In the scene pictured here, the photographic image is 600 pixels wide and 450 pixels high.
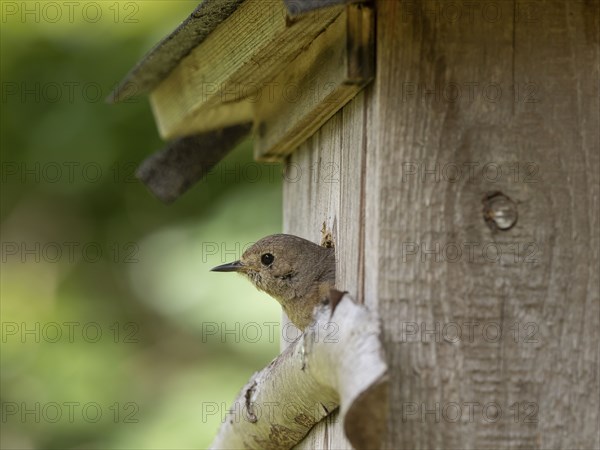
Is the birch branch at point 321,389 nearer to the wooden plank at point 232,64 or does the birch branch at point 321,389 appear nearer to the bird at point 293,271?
the bird at point 293,271

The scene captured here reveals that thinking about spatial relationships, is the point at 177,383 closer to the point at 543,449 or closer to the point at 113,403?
the point at 113,403

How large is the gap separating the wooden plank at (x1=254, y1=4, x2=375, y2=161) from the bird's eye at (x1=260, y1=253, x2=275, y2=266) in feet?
1.40

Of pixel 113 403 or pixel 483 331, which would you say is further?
pixel 113 403

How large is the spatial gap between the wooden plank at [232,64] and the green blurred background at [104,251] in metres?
1.25

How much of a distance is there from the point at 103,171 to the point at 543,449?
3895 mm

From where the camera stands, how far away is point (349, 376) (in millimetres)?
2297

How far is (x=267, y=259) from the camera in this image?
359 centimetres

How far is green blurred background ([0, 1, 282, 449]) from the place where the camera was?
5.54 metres

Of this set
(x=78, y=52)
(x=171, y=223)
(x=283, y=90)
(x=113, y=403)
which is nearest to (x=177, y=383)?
Answer: (x=113, y=403)

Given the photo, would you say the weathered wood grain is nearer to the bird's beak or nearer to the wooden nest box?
the wooden nest box

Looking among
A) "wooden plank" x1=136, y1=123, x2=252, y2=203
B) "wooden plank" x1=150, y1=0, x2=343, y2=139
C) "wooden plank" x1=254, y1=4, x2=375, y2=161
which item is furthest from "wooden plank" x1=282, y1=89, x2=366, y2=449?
"wooden plank" x1=136, y1=123, x2=252, y2=203

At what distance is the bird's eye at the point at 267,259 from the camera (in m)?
3.57

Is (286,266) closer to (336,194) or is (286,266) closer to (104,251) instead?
(336,194)

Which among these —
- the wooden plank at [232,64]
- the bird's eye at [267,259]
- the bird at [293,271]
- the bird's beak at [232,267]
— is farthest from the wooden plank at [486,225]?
the bird's beak at [232,267]
